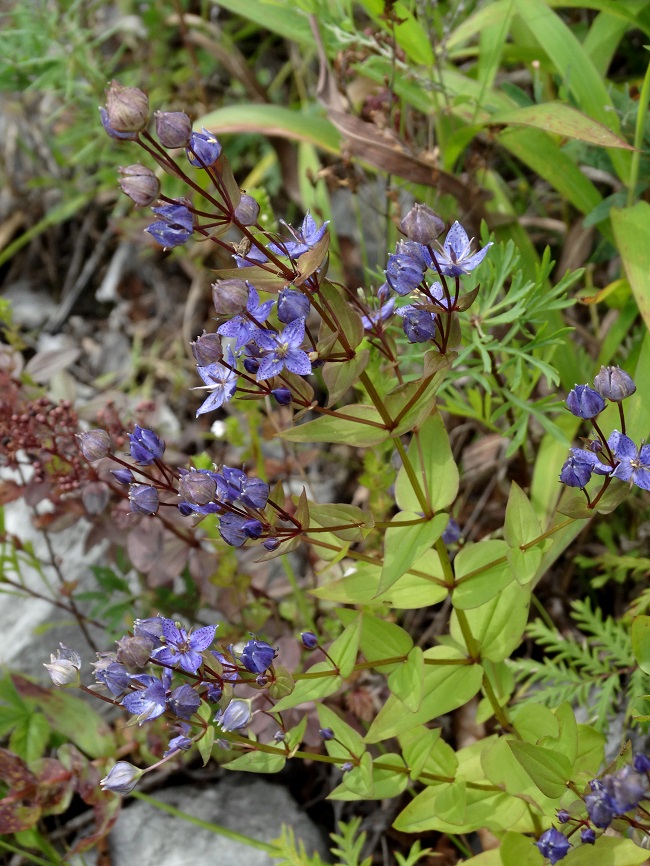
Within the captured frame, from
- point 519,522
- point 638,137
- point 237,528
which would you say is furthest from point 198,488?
point 638,137

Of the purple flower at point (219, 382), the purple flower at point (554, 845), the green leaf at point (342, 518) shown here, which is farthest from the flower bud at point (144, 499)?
the purple flower at point (554, 845)

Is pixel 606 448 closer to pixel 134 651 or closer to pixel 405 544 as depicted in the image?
pixel 405 544

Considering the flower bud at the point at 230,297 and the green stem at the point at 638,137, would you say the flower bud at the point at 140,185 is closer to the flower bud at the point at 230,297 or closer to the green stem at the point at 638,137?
the flower bud at the point at 230,297

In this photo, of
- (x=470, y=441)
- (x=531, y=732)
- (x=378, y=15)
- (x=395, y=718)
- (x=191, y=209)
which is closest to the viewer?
(x=191, y=209)

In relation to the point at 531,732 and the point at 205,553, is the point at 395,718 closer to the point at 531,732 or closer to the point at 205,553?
the point at 531,732

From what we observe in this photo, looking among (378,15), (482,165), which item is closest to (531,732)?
(482,165)

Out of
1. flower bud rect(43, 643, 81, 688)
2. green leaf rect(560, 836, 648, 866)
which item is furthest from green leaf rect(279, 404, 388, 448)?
green leaf rect(560, 836, 648, 866)

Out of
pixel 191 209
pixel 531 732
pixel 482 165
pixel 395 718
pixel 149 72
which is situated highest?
pixel 191 209
